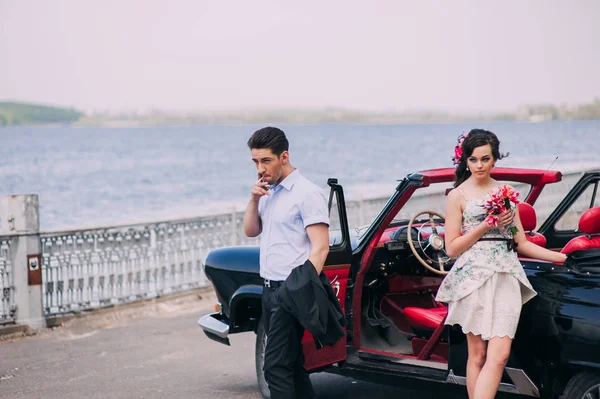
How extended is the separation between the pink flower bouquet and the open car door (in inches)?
51.3

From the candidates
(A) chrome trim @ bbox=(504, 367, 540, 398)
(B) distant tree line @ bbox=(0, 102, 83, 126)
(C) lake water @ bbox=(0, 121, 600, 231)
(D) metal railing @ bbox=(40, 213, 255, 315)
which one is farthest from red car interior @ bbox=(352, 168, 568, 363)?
(B) distant tree line @ bbox=(0, 102, 83, 126)

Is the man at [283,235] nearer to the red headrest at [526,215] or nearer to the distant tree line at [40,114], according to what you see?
the red headrest at [526,215]

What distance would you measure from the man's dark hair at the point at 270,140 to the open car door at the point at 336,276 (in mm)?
958

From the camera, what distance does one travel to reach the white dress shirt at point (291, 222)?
17.6 feet

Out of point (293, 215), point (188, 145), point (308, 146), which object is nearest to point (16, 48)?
point (188, 145)

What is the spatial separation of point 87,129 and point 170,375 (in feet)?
355

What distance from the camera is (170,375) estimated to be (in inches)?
324

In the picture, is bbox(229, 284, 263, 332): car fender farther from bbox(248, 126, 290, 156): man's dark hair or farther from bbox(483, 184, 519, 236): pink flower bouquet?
bbox(483, 184, 519, 236): pink flower bouquet

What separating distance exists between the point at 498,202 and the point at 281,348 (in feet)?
→ 4.92

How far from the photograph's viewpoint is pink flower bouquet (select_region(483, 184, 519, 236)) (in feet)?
17.2

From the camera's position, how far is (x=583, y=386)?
5.08 m

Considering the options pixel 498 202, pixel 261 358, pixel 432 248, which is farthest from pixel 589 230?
pixel 261 358

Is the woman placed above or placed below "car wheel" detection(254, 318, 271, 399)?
above

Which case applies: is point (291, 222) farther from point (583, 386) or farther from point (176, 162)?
point (176, 162)
